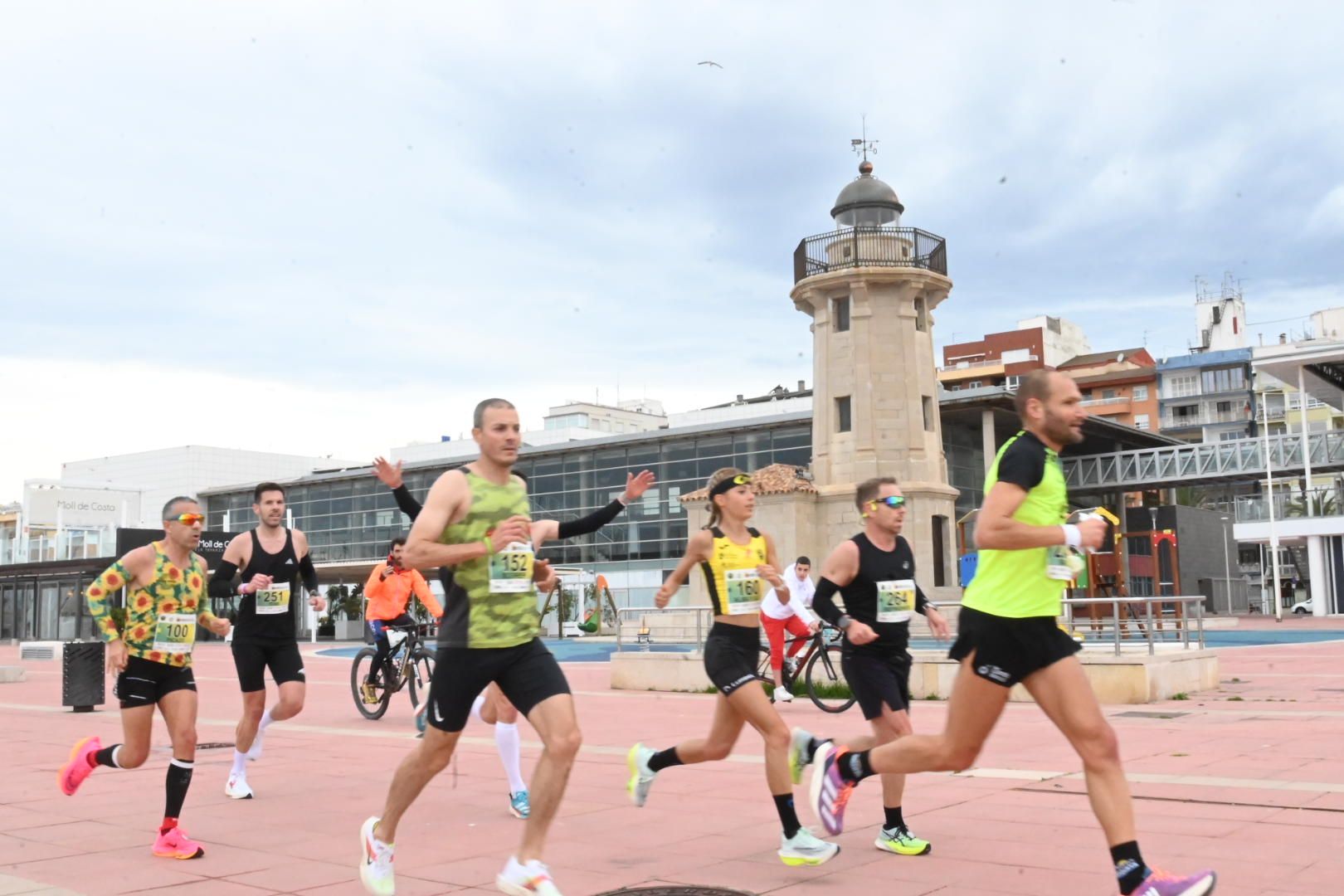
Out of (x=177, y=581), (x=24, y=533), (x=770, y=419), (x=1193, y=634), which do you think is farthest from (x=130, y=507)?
(x=177, y=581)

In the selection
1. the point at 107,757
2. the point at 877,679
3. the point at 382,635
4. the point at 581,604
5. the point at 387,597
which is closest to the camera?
the point at 877,679

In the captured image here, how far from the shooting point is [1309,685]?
1602cm

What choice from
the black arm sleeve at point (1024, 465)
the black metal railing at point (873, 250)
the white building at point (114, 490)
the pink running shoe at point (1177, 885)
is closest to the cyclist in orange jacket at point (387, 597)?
the black arm sleeve at point (1024, 465)

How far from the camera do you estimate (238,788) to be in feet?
27.9

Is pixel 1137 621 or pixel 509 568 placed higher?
pixel 509 568

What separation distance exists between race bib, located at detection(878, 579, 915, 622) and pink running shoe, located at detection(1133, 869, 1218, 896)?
218cm

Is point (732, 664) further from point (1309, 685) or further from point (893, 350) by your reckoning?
point (893, 350)

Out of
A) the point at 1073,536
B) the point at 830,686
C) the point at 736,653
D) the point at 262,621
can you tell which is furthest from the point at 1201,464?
the point at 1073,536

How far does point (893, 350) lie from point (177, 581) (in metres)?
31.5

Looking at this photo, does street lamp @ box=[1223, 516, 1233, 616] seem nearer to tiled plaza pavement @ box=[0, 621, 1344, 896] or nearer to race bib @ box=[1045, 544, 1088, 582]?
tiled plaza pavement @ box=[0, 621, 1344, 896]

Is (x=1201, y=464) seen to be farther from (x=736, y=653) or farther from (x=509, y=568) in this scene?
(x=509, y=568)

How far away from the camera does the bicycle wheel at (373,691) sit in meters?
14.2

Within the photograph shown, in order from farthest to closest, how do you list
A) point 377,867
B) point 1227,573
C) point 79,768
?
point 1227,573 < point 79,768 < point 377,867

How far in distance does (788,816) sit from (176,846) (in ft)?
10.3
